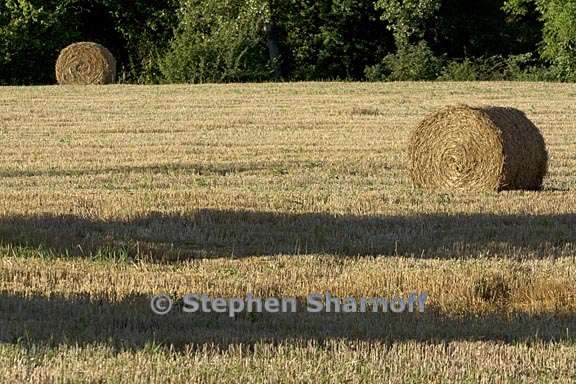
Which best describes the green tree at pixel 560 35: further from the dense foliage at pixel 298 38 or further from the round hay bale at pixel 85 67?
the round hay bale at pixel 85 67

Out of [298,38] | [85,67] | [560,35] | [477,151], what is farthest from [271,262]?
[298,38]

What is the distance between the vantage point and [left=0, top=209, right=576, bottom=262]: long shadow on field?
35.7 ft

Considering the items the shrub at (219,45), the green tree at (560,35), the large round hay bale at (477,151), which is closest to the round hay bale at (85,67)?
the shrub at (219,45)

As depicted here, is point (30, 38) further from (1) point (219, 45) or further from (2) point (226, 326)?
(2) point (226, 326)

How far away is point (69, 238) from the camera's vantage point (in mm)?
11219

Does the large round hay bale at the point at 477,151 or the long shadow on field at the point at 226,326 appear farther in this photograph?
the large round hay bale at the point at 477,151

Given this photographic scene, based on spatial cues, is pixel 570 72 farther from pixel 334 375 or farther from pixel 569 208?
pixel 334 375

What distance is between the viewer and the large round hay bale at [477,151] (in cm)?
1578

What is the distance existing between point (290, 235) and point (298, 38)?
34.1 metres

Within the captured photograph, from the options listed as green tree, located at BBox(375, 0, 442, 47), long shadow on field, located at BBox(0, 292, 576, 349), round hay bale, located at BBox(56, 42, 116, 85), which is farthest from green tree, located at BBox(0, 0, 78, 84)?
long shadow on field, located at BBox(0, 292, 576, 349)

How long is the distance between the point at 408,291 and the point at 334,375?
104 inches

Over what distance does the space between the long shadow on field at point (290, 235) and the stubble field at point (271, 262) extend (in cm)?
3

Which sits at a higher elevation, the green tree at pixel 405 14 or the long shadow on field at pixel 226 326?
the green tree at pixel 405 14

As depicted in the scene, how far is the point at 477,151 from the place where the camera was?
16.0 metres
